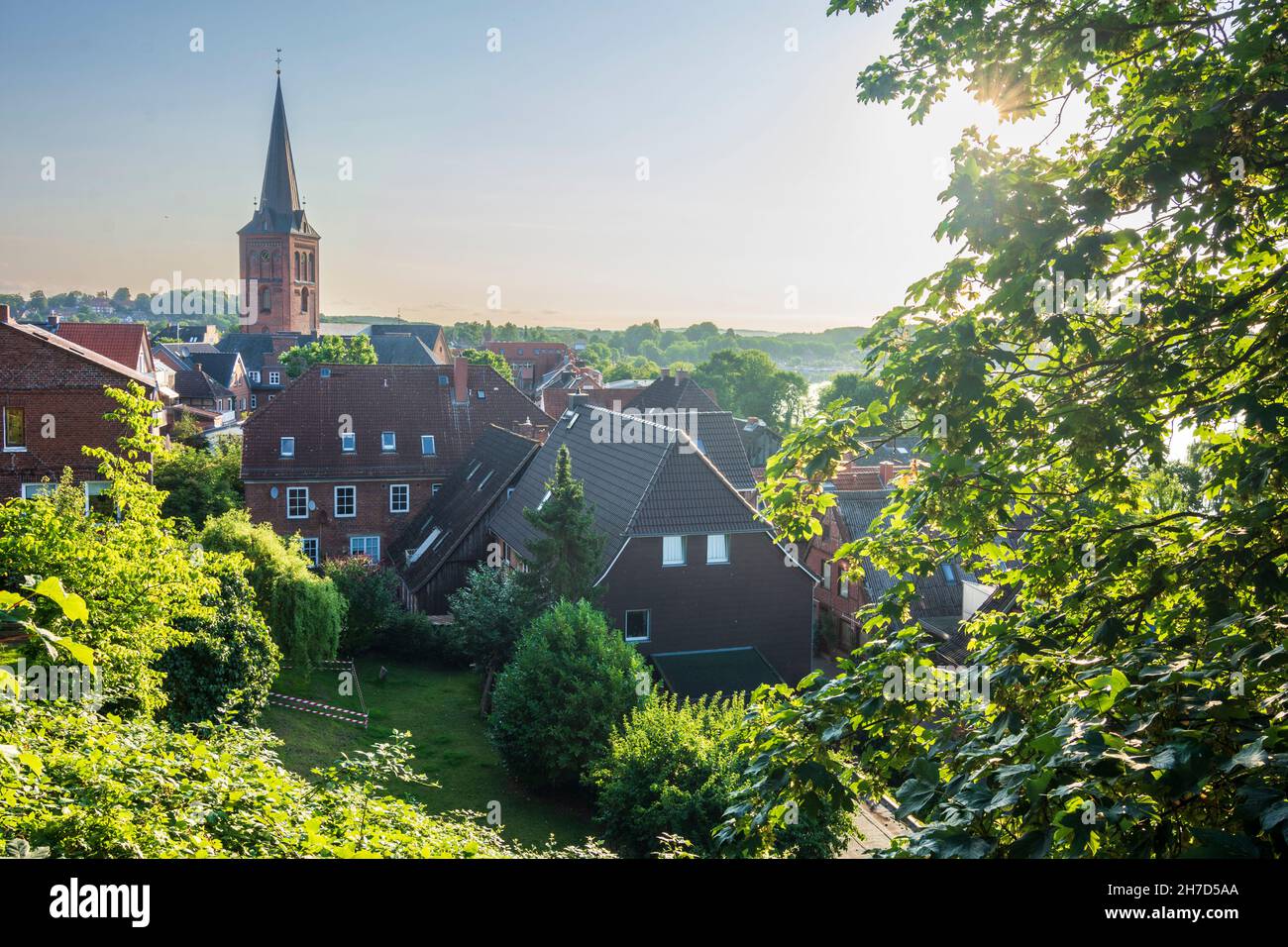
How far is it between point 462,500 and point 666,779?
24.0 meters

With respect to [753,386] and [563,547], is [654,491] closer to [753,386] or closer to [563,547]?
[563,547]

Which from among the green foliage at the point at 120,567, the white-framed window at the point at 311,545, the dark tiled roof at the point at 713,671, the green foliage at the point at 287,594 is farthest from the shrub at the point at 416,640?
the green foliage at the point at 120,567

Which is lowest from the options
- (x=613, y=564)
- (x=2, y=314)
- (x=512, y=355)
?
(x=613, y=564)

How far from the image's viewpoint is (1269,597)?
5535 mm

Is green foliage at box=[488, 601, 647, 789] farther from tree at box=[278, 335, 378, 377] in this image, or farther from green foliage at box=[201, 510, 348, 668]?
tree at box=[278, 335, 378, 377]

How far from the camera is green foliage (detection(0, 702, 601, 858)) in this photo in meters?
6.31

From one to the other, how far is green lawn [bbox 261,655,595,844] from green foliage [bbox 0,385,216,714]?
7.41 metres

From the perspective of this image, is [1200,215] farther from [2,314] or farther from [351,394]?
[351,394]

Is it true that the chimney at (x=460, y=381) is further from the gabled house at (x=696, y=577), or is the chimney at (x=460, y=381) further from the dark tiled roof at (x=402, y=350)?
the dark tiled roof at (x=402, y=350)

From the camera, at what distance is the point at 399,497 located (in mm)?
44625
